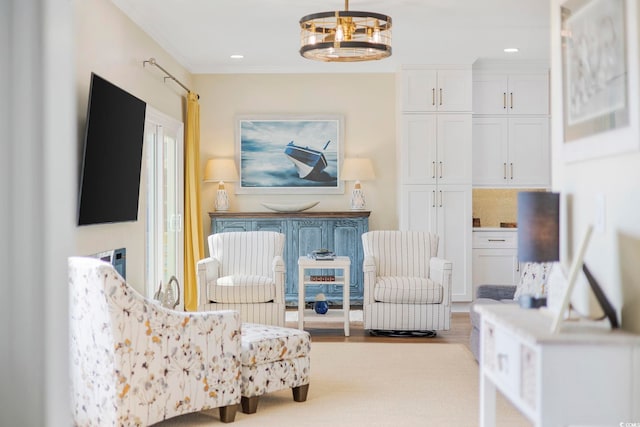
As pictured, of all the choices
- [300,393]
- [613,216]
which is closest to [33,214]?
[613,216]

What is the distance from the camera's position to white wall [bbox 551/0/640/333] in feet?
7.47

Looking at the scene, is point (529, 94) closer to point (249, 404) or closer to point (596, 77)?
point (249, 404)

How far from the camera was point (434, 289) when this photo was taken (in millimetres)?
6207

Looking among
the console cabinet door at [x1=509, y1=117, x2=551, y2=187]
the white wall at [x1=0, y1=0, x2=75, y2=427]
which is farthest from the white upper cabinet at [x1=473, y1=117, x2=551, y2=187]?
the white wall at [x1=0, y1=0, x2=75, y2=427]

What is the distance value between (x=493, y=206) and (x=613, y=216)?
621cm

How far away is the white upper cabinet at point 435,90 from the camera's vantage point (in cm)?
795

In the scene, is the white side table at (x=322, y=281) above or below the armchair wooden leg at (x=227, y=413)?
above

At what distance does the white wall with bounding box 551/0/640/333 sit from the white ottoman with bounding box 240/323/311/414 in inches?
74.9

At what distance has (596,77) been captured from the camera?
256 centimetres

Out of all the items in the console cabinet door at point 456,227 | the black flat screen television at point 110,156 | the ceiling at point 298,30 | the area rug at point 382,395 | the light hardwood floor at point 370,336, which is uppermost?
the ceiling at point 298,30

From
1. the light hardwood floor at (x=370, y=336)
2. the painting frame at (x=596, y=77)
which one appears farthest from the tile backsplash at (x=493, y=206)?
the painting frame at (x=596, y=77)

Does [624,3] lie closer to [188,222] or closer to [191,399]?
[191,399]

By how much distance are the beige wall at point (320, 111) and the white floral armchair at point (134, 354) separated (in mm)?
4680

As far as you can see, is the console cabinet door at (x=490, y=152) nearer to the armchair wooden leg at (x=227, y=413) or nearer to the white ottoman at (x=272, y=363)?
the white ottoman at (x=272, y=363)
